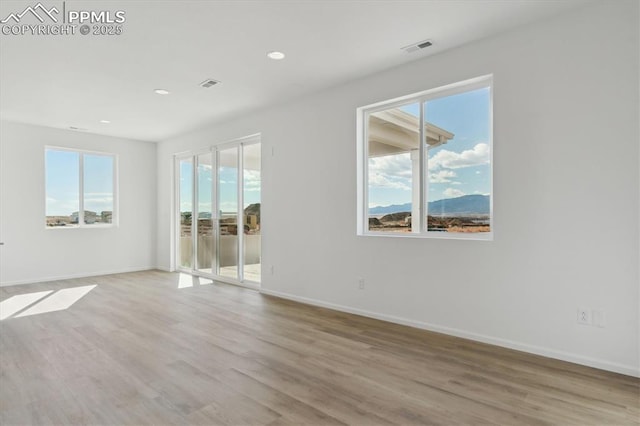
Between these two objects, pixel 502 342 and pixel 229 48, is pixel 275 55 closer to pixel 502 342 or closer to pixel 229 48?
pixel 229 48

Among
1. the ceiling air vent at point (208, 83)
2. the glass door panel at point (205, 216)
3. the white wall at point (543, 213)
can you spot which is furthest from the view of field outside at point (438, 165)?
the glass door panel at point (205, 216)

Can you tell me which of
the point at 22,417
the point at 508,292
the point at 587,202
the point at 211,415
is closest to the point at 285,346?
the point at 211,415

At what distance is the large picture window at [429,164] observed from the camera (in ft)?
11.3

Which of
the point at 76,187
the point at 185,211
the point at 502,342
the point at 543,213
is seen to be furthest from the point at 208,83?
the point at 76,187

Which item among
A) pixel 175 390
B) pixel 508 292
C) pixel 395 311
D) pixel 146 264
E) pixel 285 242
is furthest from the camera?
pixel 146 264

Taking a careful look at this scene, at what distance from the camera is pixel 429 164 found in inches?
149

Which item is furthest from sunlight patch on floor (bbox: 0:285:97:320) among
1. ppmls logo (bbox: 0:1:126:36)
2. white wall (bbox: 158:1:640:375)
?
white wall (bbox: 158:1:640:375)

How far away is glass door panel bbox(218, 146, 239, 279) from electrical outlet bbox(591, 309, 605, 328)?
4832 mm

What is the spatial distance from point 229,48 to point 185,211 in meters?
4.61

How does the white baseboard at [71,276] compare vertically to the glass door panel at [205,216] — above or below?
below

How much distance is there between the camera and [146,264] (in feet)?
25.5

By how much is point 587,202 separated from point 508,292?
94 cm

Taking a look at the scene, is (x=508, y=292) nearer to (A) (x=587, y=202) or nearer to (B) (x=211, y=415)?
(A) (x=587, y=202)

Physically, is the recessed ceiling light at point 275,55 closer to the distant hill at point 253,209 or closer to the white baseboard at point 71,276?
the distant hill at point 253,209
